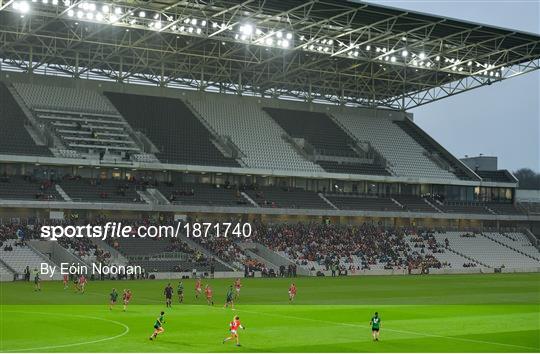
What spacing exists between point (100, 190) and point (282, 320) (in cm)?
4382

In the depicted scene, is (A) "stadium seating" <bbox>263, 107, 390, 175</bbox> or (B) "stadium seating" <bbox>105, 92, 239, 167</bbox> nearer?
(B) "stadium seating" <bbox>105, 92, 239, 167</bbox>

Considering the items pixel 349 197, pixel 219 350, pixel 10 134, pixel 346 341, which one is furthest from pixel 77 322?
pixel 349 197

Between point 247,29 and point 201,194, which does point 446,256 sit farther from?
point 247,29

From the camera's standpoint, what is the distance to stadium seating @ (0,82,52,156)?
78.8 meters

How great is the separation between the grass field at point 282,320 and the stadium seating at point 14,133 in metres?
19.6

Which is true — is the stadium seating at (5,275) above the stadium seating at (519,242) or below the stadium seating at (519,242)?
below

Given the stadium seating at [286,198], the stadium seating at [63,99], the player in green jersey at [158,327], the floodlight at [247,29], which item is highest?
the floodlight at [247,29]

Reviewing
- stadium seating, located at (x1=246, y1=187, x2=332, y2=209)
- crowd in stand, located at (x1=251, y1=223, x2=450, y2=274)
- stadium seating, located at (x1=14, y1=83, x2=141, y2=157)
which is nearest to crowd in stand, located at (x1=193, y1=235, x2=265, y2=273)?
crowd in stand, located at (x1=251, y1=223, x2=450, y2=274)

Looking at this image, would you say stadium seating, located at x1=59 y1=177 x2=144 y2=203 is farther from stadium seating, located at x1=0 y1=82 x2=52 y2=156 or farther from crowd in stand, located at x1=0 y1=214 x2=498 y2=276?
stadium seating, located at x1=0 y1=82 x2=52 y2=156

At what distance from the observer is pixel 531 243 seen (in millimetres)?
106438

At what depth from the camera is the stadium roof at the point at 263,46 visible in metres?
71.0

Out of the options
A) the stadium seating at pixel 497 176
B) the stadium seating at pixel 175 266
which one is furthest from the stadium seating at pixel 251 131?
the stadium seating at pixel 497 176

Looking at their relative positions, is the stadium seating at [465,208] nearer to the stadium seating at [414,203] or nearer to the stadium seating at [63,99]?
the stadium seating at [414,203]

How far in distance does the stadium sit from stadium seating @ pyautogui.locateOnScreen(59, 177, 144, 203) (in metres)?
0.30
